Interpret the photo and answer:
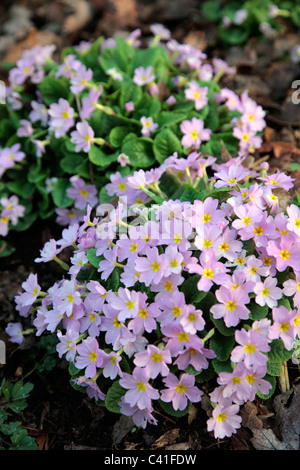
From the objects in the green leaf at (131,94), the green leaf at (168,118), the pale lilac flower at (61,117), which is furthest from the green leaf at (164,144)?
the pale lilac flower at (61,117)

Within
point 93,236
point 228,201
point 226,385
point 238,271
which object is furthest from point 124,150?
point 226,385

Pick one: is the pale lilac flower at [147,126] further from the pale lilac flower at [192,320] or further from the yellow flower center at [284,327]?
the yellow flower center at [284,327]

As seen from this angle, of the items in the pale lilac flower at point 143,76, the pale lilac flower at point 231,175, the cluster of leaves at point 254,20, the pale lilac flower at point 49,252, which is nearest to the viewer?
the pale lilac flower at point 231,175

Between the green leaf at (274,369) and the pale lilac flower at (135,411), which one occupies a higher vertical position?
the pale lilac flower at (135,411)

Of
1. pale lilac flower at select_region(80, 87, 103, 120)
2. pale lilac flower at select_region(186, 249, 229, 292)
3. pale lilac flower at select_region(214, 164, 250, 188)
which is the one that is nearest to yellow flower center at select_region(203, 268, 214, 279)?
pale lilac flower at select_region(186, 249, 229, 292)

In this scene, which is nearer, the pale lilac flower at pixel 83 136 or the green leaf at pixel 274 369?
the green leaf at pixel 274 369

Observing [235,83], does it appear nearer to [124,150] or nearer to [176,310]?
[124,150]

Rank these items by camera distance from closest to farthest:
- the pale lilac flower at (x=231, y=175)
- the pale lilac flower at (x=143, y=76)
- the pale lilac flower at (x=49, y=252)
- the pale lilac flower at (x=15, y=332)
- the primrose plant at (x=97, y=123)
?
1. the pale lilac flower at (x=231, y=175)
2. the pale lilac flower at (x=49, y=252)
3. the pale lilac flower at (x=15, y=332)
4. the primrose plant at (x=97, y=123)
5. the pale lilac flower at (x=143, y=76)

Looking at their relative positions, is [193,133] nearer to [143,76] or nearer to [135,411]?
[143,76]
